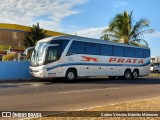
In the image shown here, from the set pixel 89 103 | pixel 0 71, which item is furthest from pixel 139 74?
pixel 89 103

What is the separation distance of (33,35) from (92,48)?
3586 centimetres

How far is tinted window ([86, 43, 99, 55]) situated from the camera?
961 inches

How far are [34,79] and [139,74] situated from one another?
10.6 meters

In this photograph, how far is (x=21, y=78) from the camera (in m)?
25.9

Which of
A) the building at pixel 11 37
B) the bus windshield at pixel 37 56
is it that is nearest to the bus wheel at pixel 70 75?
the bus windshield at pixel 37 56

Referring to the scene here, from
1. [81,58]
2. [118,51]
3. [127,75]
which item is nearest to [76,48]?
[81,58]

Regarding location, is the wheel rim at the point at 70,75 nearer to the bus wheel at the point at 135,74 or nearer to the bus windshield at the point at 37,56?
the bus windshield at the point at 37,56

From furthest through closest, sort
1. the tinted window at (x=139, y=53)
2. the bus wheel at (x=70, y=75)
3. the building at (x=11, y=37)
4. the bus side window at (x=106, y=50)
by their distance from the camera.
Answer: the building at (x=11, y=37) < the tinted window at (x=139, y=53) < the bus side window at (x=106, y=50) < the bus wheel at (x=70, y=75)

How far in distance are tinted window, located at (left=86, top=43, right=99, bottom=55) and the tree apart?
33.2m

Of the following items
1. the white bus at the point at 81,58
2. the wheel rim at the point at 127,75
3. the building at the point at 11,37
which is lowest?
the wheel rim at the point at 127,75

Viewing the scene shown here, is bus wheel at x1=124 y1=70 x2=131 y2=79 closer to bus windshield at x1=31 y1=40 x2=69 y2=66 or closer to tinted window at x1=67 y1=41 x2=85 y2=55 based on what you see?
tinted window at x1=67 y1=41 x2=85 y2=55

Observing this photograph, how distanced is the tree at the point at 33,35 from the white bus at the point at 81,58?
30.9 meters

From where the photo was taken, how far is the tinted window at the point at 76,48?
901 inches

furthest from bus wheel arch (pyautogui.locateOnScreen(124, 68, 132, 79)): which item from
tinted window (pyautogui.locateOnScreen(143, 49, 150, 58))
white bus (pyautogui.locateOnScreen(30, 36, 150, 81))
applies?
tinted window (pyautogui.locateOnScreen(143, 49, 150, 58))
